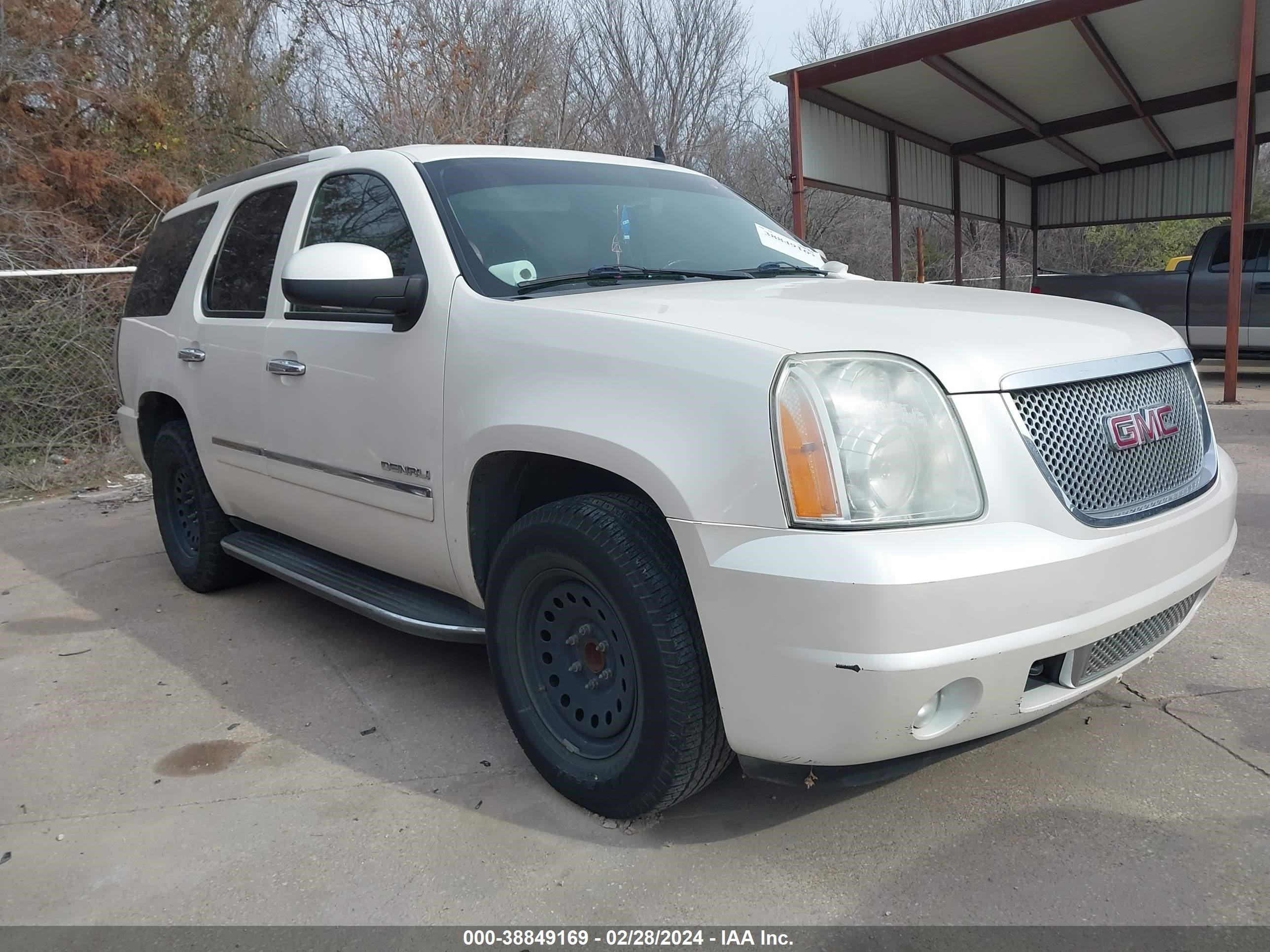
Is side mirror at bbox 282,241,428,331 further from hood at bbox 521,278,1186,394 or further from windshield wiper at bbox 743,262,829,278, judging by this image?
windshield wiper at bbox 743,262,829,278

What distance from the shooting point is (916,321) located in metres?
2.59

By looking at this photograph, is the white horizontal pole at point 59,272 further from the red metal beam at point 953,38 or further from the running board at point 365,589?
the red metal beam at point 953,38

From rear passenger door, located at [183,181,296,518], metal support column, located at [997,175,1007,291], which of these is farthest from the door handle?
metal support column, located at [997,175,1007,291]

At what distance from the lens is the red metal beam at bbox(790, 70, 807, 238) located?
10531 millimetres

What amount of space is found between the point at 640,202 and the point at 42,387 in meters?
6.91

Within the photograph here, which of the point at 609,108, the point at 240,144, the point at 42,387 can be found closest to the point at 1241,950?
the point at 42,387

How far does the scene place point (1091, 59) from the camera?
443 inches

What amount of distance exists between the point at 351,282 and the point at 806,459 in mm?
1558

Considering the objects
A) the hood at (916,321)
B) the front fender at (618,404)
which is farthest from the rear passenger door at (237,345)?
the hood at (916,321)

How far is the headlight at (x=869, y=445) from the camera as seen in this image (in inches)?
87.9

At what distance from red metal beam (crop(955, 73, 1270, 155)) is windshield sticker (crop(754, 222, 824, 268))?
10989mm

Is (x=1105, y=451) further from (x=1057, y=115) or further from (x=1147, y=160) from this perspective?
(x=1147, y=160)

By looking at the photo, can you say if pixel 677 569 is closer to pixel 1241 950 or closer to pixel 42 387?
pixel 1241 950

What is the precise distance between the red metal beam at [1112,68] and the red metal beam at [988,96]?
114 cm
